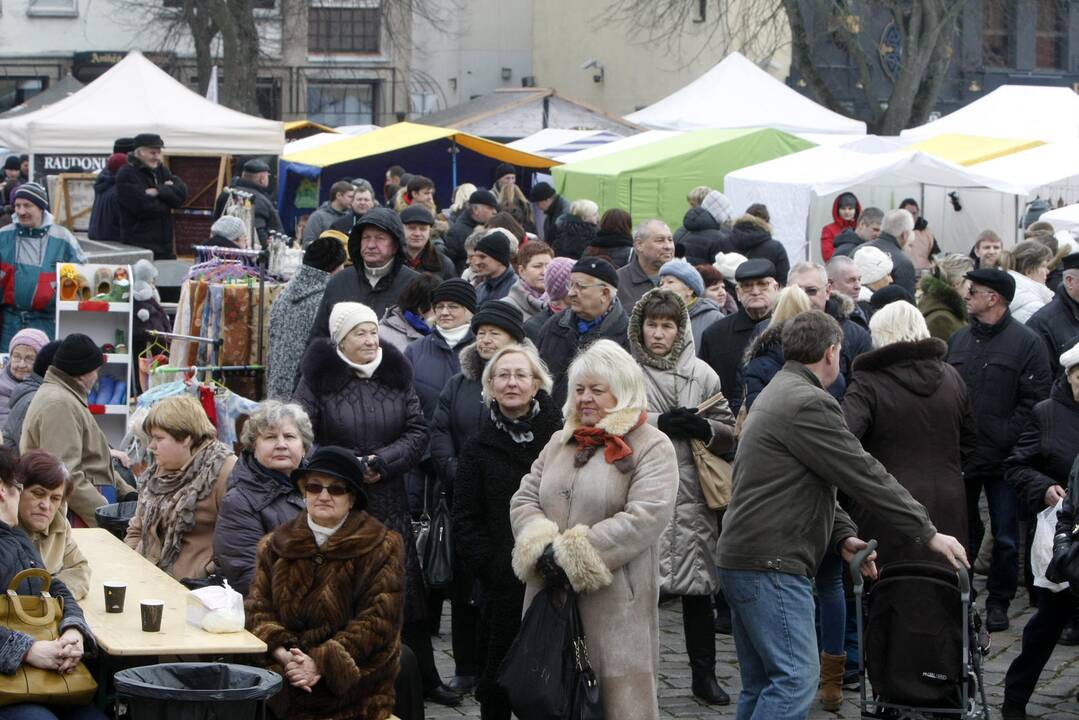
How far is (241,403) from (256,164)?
769cm

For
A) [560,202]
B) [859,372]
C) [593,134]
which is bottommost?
[859,372]

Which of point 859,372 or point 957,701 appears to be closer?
point 957,701

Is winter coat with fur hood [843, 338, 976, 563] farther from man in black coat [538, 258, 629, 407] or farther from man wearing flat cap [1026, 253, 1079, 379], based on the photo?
man wearing flat cap [1026, 253, 1079, 379]

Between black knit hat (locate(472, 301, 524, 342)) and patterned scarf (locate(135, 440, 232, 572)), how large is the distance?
4.37 ft

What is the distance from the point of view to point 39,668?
5.72 m

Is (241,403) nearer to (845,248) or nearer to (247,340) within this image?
(247,340)

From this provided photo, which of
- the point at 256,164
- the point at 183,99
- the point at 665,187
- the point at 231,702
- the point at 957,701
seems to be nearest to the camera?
the point at 231,702

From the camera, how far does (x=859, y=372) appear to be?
25.2 ft

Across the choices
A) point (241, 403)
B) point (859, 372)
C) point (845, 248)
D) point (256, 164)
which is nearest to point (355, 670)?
point (859, 372)

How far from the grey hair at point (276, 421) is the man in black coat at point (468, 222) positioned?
7.04 m

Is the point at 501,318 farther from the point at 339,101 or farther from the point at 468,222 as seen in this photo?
the point at 339,101

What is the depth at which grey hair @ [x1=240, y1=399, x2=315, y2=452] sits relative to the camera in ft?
22.7

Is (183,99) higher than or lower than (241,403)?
higher

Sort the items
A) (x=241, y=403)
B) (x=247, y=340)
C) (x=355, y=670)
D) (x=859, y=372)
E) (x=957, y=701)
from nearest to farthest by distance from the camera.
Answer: (x=355, y=670), (x=957, y=701), (x=859, y=372), (x=241, y=403), (x=247, y=340)
